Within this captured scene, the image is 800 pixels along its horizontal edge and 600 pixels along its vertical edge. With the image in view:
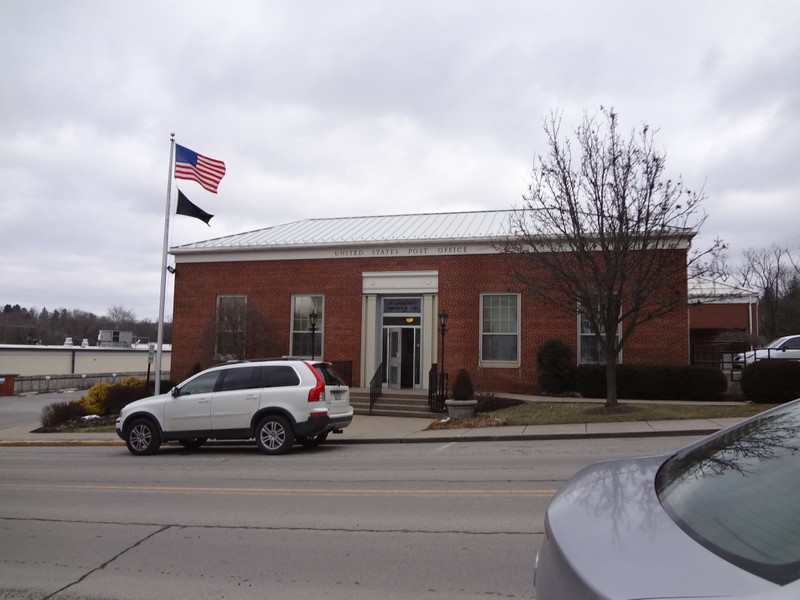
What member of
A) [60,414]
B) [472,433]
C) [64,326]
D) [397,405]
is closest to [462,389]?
[472,433]

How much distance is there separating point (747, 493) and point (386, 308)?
24.2 meters

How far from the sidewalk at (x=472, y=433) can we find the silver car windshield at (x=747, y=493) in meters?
11.4

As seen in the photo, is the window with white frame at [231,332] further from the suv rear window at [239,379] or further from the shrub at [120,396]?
the suv rear window at [239,379]

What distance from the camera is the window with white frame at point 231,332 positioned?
2588 cm

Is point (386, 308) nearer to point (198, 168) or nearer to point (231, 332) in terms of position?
point (231, 332)

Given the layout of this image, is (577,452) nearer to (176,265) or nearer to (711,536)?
(711,536)

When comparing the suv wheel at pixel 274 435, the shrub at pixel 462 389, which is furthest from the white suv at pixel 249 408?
the shrub at pixel 462 389

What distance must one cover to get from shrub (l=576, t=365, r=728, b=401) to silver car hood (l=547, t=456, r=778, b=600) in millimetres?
18980

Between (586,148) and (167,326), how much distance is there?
84920 millimetres

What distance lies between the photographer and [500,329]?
25.0 metres

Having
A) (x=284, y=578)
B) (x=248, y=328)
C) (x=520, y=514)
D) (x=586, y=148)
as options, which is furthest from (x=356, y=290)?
(x=284, y=578)

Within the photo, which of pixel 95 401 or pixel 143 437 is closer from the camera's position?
pixel 143 437

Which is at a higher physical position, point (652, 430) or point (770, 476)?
point (770, 476)

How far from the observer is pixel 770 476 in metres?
2.44
